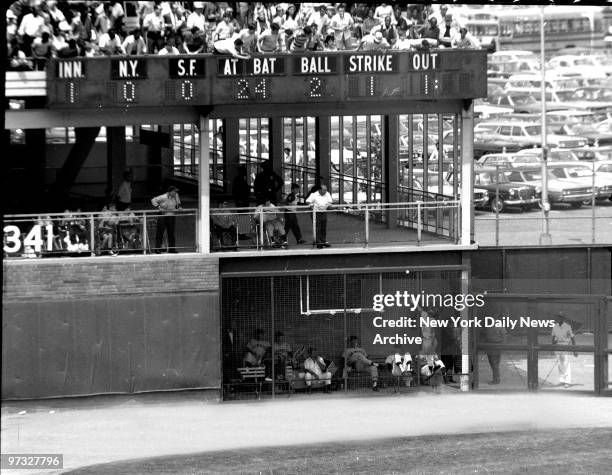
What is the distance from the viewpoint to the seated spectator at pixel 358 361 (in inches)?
906

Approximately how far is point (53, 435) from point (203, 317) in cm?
395

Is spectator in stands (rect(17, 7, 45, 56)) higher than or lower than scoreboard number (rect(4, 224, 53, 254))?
higher

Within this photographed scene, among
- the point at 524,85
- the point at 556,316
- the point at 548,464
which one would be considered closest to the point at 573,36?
the point at 524,85

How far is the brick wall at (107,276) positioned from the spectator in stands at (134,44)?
3.74 m

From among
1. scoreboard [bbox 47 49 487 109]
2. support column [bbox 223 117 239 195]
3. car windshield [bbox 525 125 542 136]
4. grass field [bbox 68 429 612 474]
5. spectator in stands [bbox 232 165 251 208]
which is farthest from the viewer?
car windshield [bbox 525 125 542 136]

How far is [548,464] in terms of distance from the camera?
18234 millimetres

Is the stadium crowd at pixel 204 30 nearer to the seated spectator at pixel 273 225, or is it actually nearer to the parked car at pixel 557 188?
the seated spectator at pixel 273 225

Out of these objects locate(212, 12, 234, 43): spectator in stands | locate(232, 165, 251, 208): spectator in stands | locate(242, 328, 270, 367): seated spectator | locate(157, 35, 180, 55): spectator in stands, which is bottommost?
locate(242, 328, 270, 367): seated spectator

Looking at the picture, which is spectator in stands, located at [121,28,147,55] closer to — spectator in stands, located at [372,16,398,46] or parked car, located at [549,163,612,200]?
spectator in stands, located at [372,16,398,46]

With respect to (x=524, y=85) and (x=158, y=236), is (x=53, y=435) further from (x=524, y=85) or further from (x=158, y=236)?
(x=524, y=85)

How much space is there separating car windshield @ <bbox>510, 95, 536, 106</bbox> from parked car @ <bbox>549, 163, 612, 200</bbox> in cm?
2141

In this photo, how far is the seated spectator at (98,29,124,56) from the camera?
898 inches

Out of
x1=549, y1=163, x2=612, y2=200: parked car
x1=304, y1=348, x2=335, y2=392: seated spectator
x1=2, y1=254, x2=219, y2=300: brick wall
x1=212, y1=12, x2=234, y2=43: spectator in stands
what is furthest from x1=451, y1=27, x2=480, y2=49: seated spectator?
x1=549, y1=163, x2=612, y2=200: parked car

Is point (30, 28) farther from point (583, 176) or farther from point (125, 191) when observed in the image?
point (583, 176)
